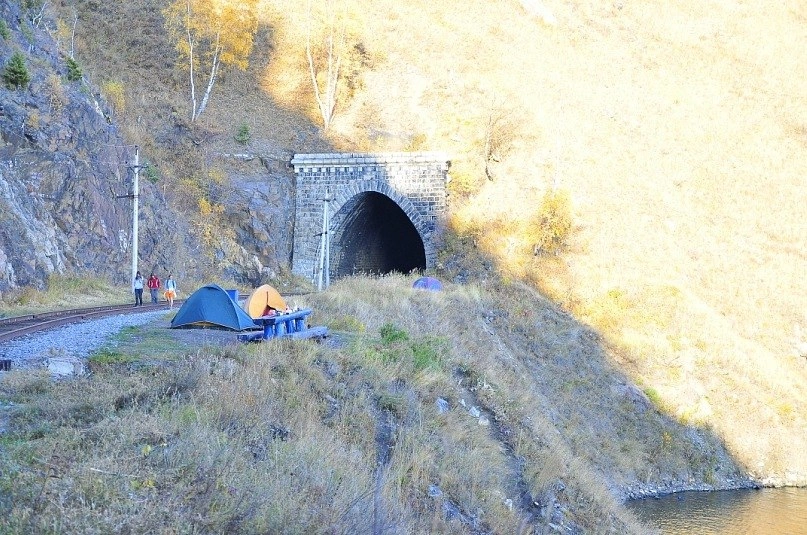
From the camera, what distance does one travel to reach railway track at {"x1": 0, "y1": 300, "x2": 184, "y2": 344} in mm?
13055

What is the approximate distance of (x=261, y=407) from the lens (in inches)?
324

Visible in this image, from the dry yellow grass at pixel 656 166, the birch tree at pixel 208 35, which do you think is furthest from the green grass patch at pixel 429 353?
the birch tree at pixel 208 35

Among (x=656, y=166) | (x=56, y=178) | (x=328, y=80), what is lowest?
(x=56, y=178)

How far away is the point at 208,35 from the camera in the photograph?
45469 millimetres

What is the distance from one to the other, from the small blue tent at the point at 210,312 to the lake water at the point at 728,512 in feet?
40.2

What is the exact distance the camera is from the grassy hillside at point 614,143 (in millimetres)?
28500

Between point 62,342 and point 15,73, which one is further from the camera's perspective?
point 15,73

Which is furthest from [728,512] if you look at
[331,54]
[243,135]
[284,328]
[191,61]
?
[191,61]

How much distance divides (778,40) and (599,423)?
139 feet

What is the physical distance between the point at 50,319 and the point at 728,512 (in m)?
19.6

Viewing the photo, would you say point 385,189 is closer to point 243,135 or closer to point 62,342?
point 243,135

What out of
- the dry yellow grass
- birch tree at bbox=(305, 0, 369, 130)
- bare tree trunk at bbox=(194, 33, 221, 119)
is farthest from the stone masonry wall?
bare tree trunk at bbox=(194, 33, 221, 119)

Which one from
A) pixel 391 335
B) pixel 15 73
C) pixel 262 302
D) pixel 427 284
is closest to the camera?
pixel 391 335

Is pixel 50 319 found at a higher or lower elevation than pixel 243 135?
lower
